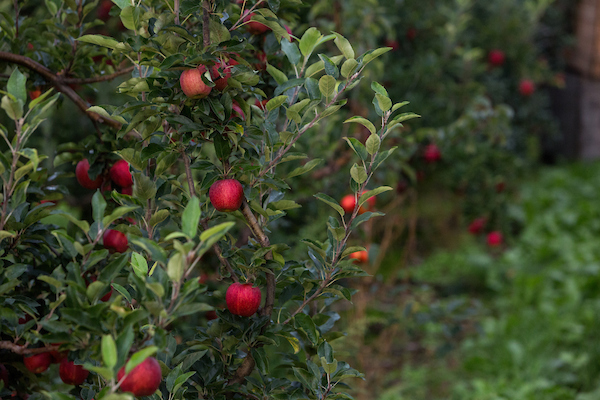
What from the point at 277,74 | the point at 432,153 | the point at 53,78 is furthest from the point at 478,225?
the point at 53,78

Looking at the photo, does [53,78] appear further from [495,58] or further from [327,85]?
[495,58]

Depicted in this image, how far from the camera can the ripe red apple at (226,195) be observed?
74 centimetres

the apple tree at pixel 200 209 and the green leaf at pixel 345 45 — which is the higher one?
the green leaf at pixel 345 45

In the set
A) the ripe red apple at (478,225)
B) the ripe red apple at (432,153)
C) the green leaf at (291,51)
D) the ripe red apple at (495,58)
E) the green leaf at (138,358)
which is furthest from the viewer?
the ripe red apple at (495,58)

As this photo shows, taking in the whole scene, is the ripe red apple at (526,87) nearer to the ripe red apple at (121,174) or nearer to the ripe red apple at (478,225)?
the ripe red apple at (478,225)

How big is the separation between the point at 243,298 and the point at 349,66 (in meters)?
0.38

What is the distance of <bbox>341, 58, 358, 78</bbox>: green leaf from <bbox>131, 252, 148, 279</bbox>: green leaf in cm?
38

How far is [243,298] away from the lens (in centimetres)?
77

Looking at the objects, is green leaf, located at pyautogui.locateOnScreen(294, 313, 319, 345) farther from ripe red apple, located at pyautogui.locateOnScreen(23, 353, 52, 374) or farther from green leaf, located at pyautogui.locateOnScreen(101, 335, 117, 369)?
ripe red apple, located at pyautogui.locateOnScreen(23, 353, 52, 374)

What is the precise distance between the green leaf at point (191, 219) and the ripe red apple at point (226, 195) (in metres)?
0.14

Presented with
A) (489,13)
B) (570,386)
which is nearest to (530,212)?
(489,13)

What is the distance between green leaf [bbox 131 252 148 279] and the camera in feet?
2.14

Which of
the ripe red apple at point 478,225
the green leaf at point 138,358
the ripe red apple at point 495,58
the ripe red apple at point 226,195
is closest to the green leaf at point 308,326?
the ripe red apple at point 226,195

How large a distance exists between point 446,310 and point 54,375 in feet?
4.44
